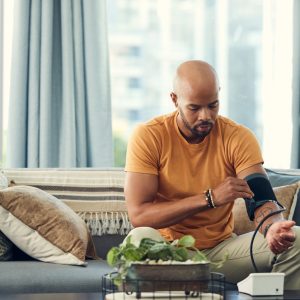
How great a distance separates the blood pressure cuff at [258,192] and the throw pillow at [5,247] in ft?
3.06

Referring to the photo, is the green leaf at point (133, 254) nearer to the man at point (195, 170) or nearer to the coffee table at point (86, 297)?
the coffee table at point (86, 297)

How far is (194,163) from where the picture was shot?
277 centimetres

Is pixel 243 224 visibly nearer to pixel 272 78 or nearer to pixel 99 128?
pixel 99 128

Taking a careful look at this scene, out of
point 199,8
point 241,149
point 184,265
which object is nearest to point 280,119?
point 199,8

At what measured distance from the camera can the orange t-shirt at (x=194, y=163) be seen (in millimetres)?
2746

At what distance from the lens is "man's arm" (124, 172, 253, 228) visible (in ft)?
8.11

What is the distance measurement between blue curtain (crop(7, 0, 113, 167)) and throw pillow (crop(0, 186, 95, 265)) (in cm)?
95

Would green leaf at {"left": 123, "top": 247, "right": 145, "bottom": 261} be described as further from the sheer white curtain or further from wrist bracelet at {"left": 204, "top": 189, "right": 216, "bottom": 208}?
the sheer white curtain

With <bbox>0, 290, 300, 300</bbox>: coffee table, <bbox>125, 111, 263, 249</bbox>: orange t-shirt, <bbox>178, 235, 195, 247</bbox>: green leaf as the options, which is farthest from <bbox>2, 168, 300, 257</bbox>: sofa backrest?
<bbox>178, 235, 195, 247</bbox>: green leaf

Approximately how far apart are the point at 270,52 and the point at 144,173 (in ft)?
5.99

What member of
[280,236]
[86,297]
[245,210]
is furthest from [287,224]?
[245,210]

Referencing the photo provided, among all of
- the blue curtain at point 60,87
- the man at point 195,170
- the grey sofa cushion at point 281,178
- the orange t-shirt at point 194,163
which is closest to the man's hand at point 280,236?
the man at point 195,170

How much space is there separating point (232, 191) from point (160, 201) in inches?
15.8

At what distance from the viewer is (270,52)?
432cm
